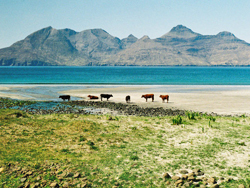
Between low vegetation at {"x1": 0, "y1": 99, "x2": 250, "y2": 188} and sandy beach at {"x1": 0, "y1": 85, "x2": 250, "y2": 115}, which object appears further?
sandy beach at {"x1": 0, "y1": 85, "x2": 250, "y2": 115}

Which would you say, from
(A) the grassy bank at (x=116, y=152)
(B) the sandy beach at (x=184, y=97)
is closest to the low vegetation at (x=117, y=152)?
(A) the grassy bank at (x=116, y=152)

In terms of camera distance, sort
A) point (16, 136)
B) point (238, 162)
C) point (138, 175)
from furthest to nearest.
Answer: point (16, 136) → point (238, 162) → point (138, 175)

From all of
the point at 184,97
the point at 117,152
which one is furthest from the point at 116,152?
the point at 184,97

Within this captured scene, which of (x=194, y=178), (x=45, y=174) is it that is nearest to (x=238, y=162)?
(x=194, y=178)

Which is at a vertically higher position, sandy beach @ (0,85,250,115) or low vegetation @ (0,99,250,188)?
low vegetation @ (0,99,250,188)

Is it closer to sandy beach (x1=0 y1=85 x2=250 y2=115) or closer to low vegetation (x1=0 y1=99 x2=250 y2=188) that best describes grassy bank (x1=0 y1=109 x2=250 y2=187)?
low vegetation (x1=0 y1=99 x2=250 y2=188)

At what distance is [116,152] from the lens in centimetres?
1371

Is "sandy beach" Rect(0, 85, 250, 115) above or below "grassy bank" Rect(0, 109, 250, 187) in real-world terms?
below

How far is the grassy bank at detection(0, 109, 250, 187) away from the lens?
10.5 metres

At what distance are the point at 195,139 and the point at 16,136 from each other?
37.0ft

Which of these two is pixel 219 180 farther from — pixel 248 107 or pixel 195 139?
pixel 248 107

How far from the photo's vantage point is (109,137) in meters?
16.6

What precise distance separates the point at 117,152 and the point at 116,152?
5cm

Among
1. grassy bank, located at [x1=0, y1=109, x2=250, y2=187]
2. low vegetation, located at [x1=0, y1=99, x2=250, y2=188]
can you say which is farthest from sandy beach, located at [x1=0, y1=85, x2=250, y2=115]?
grassy bank, located at [x1=0, y1=109, x2=250, y2=187]
